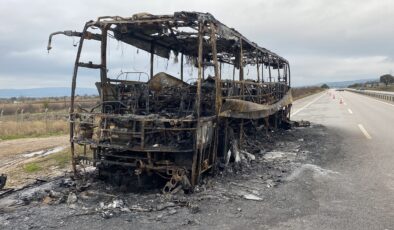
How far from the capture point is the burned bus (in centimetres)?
691

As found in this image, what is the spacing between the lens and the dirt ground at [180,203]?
5.35 meters

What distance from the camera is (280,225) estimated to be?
17.1 ft

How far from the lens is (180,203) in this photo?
6.12m

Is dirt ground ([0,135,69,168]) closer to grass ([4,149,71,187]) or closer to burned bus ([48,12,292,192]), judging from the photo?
grass ([4,149,71,187])

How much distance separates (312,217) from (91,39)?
213 inches

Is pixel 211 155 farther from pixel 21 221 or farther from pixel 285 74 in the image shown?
pixel 285 74

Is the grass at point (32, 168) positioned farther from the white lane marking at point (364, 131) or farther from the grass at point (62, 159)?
the white lane marking at point (364, 131)

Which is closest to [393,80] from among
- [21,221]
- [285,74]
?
[285,74]

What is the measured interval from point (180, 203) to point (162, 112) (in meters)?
2.49

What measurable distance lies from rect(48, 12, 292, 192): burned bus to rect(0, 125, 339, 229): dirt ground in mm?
483

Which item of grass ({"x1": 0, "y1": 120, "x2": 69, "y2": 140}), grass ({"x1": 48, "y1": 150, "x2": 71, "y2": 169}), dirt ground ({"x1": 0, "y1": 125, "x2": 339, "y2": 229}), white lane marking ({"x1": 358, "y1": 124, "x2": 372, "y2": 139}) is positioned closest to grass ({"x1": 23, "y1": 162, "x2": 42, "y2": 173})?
grass ({"x1": 48, "y1": 150, "x2": 71, "y2": 169})

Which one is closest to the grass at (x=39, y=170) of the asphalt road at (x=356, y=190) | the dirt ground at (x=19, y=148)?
the dirt ground at (x=19, y=148)

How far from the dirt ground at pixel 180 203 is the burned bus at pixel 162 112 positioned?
1.59 feet

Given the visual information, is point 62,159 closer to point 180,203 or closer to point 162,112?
point 162,112
